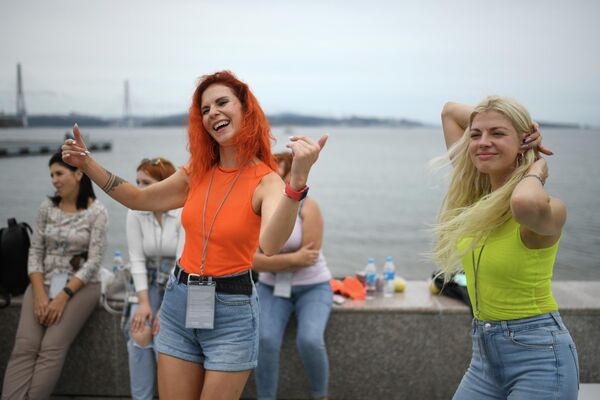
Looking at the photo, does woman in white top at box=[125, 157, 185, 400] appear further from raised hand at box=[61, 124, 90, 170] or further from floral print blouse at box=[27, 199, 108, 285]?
raised hand at box=[61, 124, 90, 170]

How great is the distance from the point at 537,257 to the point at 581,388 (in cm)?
111

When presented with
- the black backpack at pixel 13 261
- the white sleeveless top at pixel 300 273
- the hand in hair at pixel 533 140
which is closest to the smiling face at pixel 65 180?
the black backpack at pixel 13 261

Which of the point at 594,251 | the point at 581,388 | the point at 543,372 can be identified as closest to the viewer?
the point at 543,372

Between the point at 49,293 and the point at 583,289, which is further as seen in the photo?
the point at 583,289

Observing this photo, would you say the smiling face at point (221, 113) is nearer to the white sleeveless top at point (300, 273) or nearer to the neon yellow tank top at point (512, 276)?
the neon yellow tank top at point (512, 276)

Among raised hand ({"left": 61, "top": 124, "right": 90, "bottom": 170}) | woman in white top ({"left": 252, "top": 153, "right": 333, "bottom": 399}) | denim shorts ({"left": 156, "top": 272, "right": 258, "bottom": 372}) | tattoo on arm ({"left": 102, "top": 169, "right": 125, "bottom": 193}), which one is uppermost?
raised hand ({"left": 61, "top": 124, "right": 90, "bottom": 170})

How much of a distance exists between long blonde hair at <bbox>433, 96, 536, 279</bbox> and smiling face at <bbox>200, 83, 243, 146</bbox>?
1.02m

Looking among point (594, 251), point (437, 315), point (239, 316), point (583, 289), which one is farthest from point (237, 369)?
point (594, 251)

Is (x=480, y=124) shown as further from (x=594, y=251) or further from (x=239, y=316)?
(x=594, y=251)

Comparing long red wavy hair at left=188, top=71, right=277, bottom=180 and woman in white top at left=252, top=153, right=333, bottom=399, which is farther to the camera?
woman in white top at left=252, top=153, right=333, bottom=399

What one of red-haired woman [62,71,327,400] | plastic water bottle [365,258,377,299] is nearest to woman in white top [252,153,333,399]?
plastic water bottle [365,258,377,299]

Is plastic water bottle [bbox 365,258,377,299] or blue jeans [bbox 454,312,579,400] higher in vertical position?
blue jeans [bbox 454,312,579,400]

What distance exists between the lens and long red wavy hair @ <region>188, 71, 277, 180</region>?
2383 millimetres

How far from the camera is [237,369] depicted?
7.34 ft
